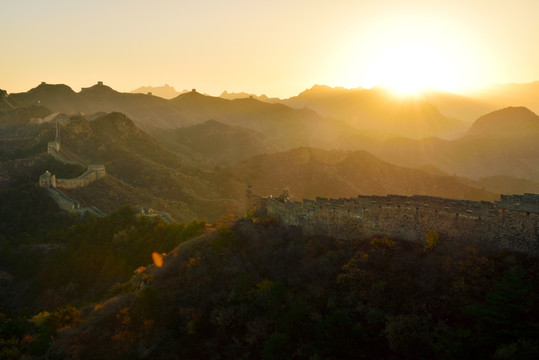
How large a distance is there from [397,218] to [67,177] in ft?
178

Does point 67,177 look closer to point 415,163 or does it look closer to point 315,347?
point 315,347

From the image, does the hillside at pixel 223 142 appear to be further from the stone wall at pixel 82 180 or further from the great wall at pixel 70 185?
the stone wall at pixel 82 180

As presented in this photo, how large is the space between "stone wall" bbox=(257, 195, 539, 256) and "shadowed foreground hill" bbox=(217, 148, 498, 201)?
58.4m

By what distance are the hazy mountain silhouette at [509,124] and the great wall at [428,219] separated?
15190 cm

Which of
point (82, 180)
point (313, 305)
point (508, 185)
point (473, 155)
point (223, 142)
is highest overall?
point (313, 305)

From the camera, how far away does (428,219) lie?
17875 millimetres

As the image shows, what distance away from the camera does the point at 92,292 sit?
107 feet

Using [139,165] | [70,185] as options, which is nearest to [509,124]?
[139,165]

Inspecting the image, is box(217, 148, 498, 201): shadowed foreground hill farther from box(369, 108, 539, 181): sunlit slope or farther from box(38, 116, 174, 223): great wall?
box(369, 108, 539, 181): sunlit slope

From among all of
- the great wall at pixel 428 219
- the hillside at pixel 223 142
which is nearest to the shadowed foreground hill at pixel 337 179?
the hillside at pixel 223 142

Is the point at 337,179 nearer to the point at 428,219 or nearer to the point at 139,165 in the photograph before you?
the point at 139,165

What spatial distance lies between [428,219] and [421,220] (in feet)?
1.11

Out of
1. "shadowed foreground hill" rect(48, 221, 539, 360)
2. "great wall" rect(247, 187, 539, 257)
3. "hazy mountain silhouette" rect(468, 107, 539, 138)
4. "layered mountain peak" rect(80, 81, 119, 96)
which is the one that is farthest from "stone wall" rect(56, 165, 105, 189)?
"hazy mountain silhouette" rect(468, 107, 539, 138)

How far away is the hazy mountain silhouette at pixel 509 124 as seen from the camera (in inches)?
5763
